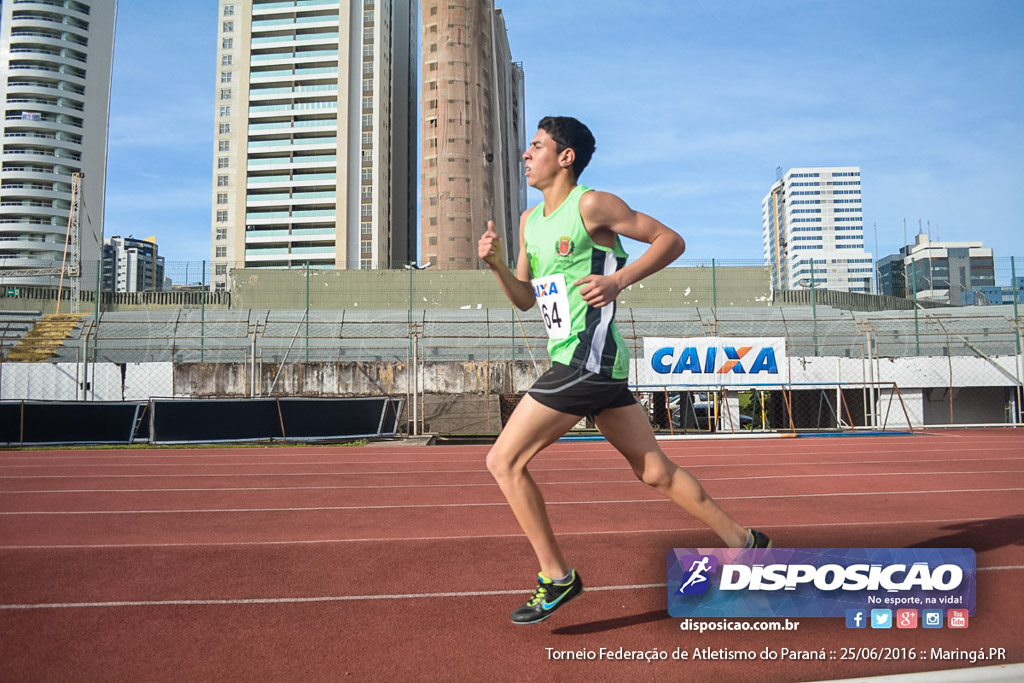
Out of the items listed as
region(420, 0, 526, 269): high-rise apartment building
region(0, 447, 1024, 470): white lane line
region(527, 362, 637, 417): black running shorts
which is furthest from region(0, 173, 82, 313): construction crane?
region(527, 362, 637, 417): black running shorts

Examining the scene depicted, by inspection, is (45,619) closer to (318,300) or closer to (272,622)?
(272,622)

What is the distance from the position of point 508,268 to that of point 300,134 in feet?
259

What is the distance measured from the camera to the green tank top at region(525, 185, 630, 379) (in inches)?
114

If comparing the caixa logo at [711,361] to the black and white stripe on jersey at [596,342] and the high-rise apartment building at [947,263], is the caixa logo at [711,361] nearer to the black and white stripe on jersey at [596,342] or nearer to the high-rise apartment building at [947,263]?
the black and white stripe on jersey at [596,342]

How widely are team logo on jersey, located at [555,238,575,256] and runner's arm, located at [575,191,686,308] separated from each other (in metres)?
0.09

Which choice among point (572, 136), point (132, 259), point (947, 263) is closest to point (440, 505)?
point (572, 136)

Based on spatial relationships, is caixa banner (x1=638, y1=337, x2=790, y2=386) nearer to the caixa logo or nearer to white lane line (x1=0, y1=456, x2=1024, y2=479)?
the caixa logo

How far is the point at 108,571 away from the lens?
158 inches

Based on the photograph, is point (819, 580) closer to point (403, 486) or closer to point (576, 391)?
point (576, 391)

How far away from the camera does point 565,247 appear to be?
2.92 meters

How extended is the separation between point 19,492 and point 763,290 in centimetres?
3329

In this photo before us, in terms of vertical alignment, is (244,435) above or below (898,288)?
below

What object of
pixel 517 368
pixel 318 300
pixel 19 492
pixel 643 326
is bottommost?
pixel 19 492

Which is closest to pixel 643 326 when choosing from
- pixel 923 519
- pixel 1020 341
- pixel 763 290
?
pixel 1020 341
